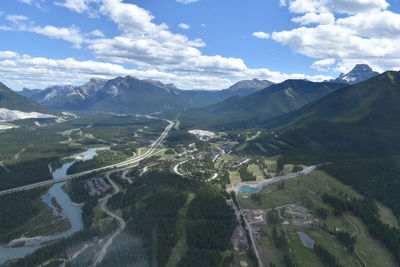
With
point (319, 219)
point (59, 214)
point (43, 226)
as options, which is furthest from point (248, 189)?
point (43, 226)

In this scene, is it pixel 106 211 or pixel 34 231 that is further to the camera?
pixel 106 211

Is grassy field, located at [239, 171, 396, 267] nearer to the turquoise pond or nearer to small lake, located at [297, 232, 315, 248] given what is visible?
small lake, located at [297, 232, 315, 248]

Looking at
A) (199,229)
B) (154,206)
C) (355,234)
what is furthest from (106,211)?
(355,234)

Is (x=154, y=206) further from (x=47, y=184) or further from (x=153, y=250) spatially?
(x=47, y=184)

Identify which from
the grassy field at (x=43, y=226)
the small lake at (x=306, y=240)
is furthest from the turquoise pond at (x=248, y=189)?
the grassy field at (x=43, y=226)

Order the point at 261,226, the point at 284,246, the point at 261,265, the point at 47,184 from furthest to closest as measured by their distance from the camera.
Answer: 1. the point at 47,184
2. the point at 261,226
3. the point at 284,246
4. the point at 261,265

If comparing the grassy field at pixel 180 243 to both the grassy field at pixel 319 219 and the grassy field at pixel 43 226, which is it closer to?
the grassy field at pixel 319 219

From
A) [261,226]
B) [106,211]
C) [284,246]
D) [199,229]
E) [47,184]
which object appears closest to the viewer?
[284,246]

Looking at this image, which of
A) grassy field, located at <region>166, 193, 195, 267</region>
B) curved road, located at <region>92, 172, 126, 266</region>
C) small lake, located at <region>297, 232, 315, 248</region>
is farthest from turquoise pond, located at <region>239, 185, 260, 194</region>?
curved road, located at <region>92, 172, 126, 266</region>
